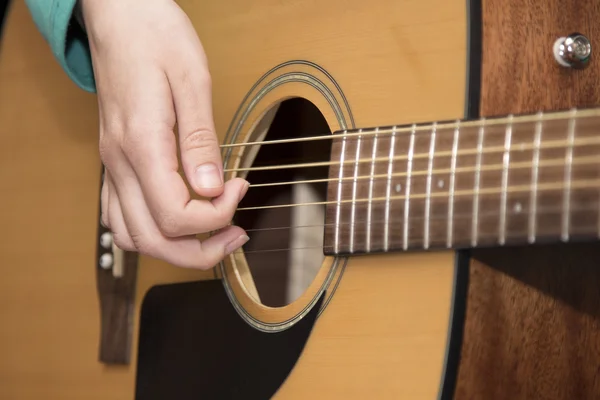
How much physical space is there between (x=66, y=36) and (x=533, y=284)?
0.74 metres

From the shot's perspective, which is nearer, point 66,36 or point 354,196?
point 354,196

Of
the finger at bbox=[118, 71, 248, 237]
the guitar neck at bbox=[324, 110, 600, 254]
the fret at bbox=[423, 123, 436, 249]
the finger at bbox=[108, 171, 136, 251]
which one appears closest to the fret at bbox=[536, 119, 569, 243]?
the guitar neck at bbox=[324, 110, 600, 254]

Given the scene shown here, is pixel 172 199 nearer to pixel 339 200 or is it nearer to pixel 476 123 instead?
pixel 339 200

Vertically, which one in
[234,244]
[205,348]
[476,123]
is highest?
[476,123]

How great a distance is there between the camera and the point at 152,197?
770 mm

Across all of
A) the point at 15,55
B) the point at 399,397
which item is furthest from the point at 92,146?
the point at 399,397

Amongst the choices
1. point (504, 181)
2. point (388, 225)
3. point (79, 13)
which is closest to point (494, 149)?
point (504, 181)

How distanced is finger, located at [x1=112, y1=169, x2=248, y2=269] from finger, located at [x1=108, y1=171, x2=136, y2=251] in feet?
0.14

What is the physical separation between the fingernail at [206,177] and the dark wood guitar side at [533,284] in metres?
0.29

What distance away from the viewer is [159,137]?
2.54 ft

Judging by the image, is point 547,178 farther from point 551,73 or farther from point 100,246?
point 100,246

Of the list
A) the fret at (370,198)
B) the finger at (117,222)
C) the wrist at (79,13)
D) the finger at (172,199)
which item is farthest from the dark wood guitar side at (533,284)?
the wrist at (79,13)

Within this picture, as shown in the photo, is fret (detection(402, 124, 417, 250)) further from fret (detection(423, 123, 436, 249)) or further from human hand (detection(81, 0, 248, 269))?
human hand (detection(81, 0, 248, 269))

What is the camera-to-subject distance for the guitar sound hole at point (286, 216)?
3.15ft
